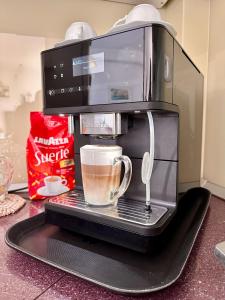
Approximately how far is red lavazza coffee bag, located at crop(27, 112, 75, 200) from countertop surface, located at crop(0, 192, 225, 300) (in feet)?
0.86

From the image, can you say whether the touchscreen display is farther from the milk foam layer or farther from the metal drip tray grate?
the metal drip tray grate

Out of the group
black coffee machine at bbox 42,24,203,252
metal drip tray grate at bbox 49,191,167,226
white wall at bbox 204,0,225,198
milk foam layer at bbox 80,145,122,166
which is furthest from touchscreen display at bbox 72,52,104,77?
white wall at bbox 204,0,225,198

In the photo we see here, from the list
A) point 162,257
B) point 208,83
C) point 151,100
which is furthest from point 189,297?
point 208,83

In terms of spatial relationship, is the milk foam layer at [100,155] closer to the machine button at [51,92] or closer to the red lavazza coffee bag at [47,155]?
the machine button at [51,92]

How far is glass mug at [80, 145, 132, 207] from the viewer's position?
0.43 metres

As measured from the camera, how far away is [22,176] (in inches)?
31.9

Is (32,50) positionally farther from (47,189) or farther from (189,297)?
(189,297)

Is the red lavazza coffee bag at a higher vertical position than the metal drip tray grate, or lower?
higher

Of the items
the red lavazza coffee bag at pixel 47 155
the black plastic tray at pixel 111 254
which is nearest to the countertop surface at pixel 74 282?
the black plastic tray at pixel 111 254

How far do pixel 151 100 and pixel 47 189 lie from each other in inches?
17.3

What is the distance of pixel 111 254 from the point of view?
394 mm

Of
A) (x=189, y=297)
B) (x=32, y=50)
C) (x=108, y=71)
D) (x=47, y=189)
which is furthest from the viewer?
(x=32, y=50)

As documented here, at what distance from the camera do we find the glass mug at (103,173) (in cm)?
43

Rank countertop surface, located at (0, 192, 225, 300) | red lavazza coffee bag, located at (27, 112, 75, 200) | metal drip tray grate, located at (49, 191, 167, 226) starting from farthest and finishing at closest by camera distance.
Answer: red lavazza coffee bag, located at (27, 112, 75, 200)
metal drip tray grate, located at (49, 191, 167, 226)
countertop surface, located at (0, 192, 225, 300)
